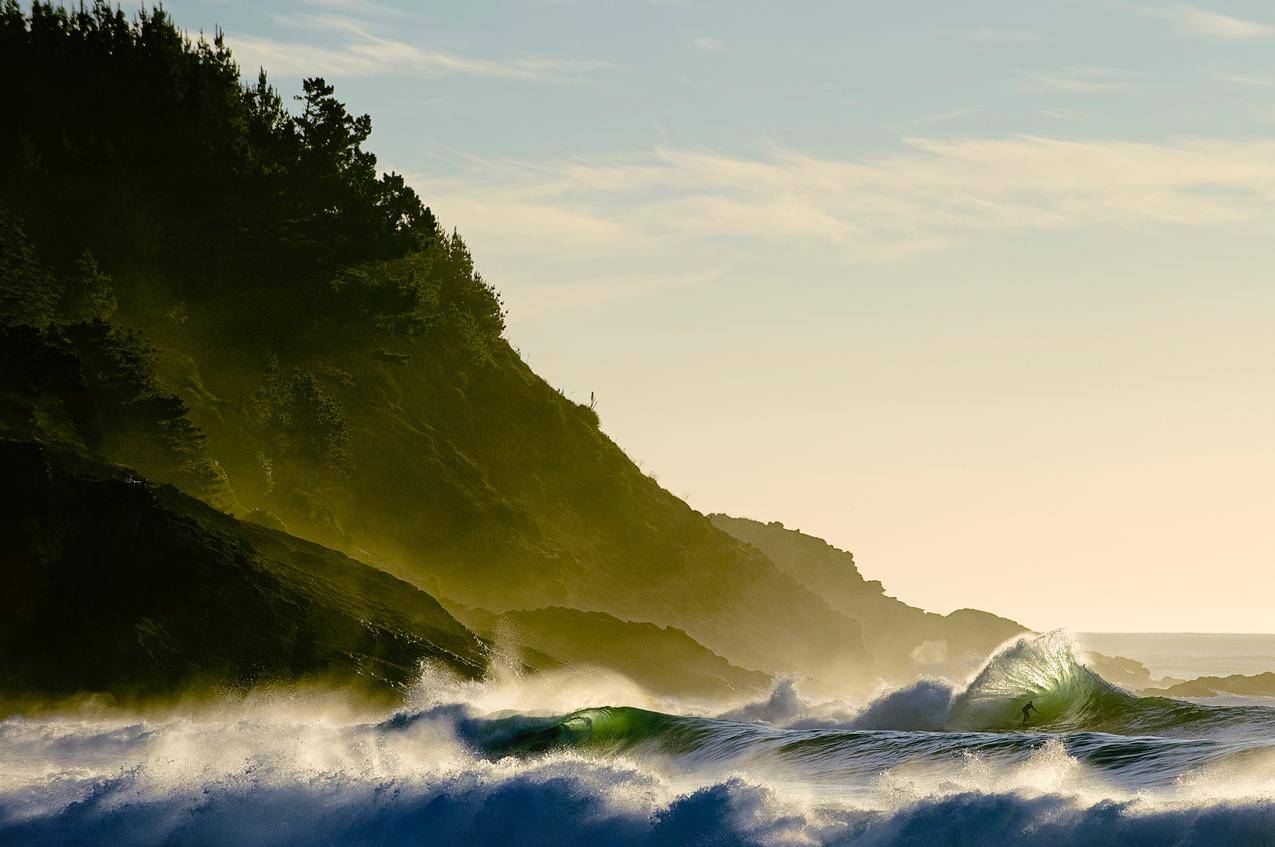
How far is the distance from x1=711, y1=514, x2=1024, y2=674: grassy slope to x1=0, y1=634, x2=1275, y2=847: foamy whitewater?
272ft

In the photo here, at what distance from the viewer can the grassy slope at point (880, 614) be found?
103312mm

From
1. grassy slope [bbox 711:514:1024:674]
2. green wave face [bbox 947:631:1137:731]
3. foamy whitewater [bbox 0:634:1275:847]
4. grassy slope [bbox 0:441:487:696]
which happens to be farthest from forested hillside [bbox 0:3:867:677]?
grassy slope [bbox 711:514:1024:674]

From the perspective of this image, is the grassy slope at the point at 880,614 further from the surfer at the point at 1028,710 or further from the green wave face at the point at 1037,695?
the surfer at the point at 1028,710

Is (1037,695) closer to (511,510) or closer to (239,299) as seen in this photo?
(239,299)

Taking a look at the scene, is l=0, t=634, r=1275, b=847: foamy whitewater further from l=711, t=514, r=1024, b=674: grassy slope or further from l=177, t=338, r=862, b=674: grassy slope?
l=711, t=514, r=1024, b=674: grassy slope

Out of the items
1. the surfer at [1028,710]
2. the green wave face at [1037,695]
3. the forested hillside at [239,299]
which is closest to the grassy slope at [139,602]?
Result: the forested hillside at [239,299]

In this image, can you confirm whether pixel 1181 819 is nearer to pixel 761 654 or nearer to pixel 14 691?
pixel 14 691

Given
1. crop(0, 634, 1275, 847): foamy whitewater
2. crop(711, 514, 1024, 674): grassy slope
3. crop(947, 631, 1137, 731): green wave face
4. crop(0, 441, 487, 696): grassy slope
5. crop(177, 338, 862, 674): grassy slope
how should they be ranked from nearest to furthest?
crop(0, 634, 1275, 847): foamy whitewater
crop(947, 631, 1137, 731): green wave face
crop(0, 441, 487, 696): grassy slope
crop(177, 338, 862, 674): grassy slope
crop(711, 514, 1024, 674): grassy slope

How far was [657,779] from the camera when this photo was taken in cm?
1068

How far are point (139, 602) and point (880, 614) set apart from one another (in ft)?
305

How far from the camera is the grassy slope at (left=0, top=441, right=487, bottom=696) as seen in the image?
64.3ft

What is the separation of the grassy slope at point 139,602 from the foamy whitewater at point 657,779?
2.11m

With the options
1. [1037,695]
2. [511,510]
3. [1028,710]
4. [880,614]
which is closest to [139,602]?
[1028,710]

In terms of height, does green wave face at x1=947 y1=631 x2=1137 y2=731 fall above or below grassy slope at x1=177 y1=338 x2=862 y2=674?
below
